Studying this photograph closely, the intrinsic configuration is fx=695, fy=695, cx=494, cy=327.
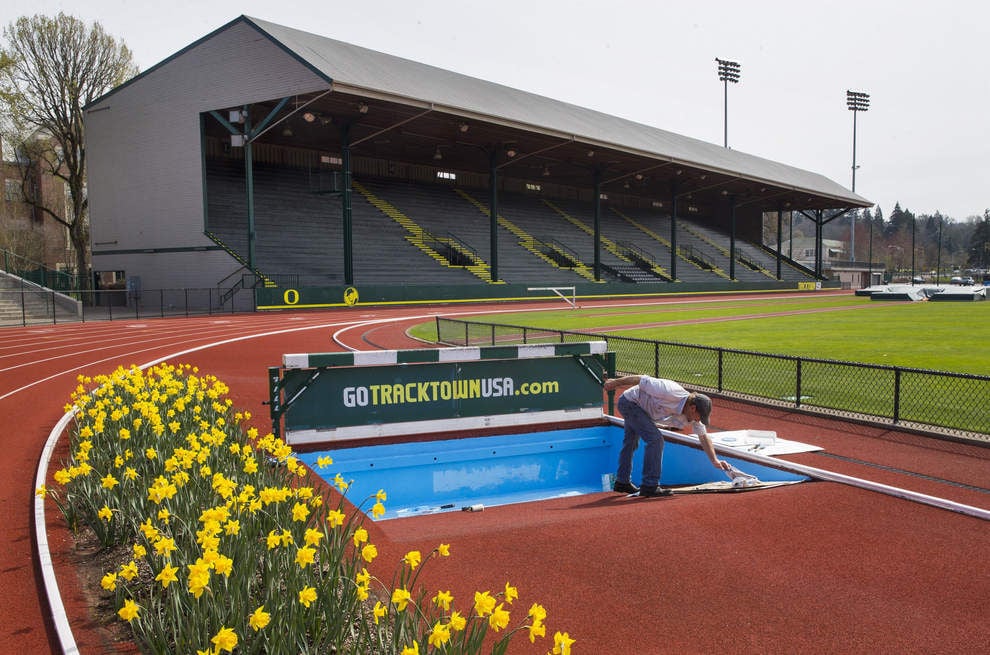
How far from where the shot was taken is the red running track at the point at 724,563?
4480 millimetres

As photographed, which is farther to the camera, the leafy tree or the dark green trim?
the leafy tree

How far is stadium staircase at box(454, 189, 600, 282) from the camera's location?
55.9m

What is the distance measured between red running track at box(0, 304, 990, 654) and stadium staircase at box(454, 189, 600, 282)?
4675cm

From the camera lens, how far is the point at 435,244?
166ft

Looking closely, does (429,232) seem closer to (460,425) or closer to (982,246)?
(460,425)

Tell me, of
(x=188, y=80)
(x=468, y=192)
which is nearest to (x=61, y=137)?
(x=188, y=80)

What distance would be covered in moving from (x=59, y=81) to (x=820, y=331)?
4952cm

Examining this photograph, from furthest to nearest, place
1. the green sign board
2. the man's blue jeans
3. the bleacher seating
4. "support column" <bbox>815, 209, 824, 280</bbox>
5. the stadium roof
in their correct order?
"support column" <bbox>815, 209, 824, 280</bbox> < the bleacher seating < the stadium roof < the green sign board < the man's blue jeans

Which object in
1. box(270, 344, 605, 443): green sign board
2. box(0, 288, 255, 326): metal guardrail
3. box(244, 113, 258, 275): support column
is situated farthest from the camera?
box(244, 113, 258, 275): support column

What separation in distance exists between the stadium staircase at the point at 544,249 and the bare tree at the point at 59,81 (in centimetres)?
2742

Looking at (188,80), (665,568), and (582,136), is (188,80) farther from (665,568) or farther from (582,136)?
(665,568)

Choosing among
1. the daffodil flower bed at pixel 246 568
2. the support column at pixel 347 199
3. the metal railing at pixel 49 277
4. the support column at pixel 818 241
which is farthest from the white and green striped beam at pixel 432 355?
the support column at pixel 818 241

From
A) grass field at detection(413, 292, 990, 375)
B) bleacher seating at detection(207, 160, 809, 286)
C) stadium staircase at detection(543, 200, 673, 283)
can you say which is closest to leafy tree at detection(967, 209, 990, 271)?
bleacher seating at detection(207, 160, 809, 286)

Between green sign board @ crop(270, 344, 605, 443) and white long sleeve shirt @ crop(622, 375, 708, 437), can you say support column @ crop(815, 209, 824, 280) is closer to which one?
green sign board @ crop(270, 344, 605, 443)
